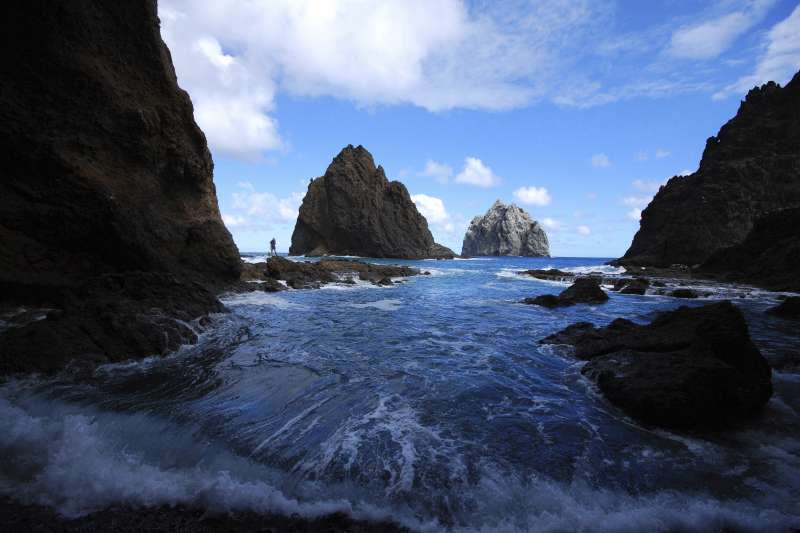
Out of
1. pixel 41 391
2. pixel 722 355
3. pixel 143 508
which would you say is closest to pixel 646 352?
pixel 722 355

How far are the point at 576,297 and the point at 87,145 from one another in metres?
26.3

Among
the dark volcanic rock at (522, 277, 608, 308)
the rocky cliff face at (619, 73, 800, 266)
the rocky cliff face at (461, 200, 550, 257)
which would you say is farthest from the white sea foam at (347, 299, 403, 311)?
the rocky cliff face at (461, 200, 550, 257)

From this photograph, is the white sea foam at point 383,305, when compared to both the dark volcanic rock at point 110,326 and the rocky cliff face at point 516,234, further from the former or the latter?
the rocky cliff face at point 516,234

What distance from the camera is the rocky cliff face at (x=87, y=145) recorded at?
13.9 meters

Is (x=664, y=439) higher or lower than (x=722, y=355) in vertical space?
lower

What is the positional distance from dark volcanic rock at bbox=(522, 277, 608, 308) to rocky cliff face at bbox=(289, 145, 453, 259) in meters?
83.2

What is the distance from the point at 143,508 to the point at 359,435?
2942mm

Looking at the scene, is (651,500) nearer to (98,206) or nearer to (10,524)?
(10,524)

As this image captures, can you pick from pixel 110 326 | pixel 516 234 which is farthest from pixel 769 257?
pixel 516 234

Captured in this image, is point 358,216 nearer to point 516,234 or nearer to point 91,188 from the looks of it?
point 91,188

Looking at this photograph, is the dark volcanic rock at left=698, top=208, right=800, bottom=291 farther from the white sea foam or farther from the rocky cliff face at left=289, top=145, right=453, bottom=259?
the rocky cliff face at left=289, top=145, right=453, bottom=259

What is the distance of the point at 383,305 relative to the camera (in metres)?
22.0

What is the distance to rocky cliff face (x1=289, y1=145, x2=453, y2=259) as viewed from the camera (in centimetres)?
10581

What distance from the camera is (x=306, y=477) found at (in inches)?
193
